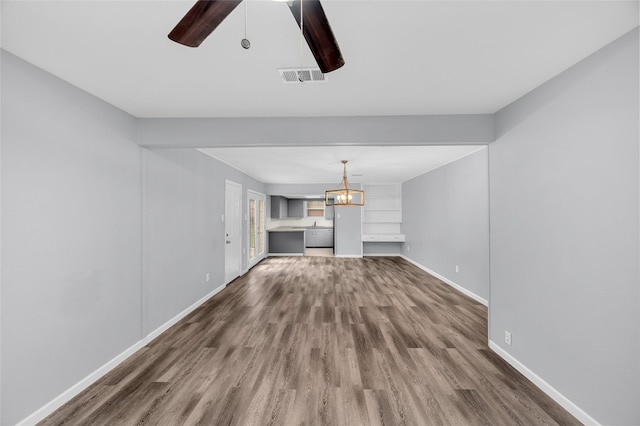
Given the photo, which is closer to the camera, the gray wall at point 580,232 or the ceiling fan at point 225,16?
the ceiling fan at point 225,16

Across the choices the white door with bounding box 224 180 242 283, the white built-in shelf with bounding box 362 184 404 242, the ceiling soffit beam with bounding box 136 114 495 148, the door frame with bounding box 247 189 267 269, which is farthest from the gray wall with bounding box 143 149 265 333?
the white built-in shelf with bounding box 362 184 404 242

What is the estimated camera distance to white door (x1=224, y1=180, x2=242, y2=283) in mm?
5039

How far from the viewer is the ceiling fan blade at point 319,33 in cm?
88

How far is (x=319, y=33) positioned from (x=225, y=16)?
13.3 inches

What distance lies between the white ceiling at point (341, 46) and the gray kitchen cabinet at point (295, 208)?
7.80 metres

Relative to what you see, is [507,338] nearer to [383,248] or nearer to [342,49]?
[342,49]

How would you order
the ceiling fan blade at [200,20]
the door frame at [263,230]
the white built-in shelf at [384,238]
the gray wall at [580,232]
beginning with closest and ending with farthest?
1. the ceiling fan blade at [200,20]
2. the gray wall at [580,232]
3. the door frame at [263,230]
4. the white built-in shelf at [384,238]

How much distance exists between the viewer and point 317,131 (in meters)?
2.71

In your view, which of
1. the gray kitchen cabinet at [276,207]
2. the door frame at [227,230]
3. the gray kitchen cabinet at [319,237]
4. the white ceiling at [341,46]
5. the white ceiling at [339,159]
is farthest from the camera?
the gray kitchen cabinet at [319,237]

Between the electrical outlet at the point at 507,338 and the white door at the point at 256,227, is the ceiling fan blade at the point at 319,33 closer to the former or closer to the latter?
the electrical outlet at the point at 507,338

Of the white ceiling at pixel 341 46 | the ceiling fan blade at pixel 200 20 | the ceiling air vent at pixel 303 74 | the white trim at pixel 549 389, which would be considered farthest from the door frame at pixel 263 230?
the ceiling fan blade at pixel 200 20

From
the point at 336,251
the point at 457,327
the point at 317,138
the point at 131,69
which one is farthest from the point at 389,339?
the point at 336,251

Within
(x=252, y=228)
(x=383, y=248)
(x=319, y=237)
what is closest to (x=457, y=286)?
(x=383, y=248)

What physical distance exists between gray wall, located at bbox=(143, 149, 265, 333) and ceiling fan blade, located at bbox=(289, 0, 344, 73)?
2638 mm
